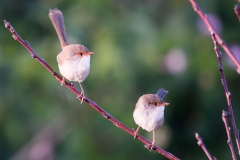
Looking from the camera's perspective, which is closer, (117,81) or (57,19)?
(57,19)

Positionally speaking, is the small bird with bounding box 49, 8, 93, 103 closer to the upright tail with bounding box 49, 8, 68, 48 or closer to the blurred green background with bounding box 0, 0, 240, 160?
the upright tail with bounding box 49, 8, 68, 48

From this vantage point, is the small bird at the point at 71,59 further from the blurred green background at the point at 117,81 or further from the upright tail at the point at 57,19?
the blurred green background at the point at 117,81

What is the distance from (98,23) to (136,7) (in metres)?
0.73

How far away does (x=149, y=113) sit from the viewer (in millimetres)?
2811

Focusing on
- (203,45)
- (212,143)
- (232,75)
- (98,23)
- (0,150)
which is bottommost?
(212,143)

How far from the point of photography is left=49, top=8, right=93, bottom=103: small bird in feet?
9.14

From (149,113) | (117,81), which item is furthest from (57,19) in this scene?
(117,81)

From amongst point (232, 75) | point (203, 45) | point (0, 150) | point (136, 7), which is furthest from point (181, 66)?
point (0, 150)

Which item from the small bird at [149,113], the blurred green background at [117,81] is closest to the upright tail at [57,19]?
the small bird at [149,113]

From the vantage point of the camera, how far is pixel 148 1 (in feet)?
22.5

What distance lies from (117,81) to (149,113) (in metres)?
2.92

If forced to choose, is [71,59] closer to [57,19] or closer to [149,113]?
[57,19]

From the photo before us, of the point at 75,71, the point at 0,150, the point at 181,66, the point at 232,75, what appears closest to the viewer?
the point at 75,71

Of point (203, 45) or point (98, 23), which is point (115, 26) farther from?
point (203, 45)
